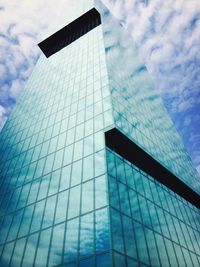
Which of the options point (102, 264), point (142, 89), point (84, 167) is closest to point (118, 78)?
point (142, 89)

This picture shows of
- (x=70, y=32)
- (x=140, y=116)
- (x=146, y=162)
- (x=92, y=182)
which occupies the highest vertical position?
(x=70, y=32)

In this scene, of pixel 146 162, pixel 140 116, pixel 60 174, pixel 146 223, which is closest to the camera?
pixel 146 223

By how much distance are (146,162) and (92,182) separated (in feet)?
38.0

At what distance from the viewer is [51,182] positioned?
23438 millimetres

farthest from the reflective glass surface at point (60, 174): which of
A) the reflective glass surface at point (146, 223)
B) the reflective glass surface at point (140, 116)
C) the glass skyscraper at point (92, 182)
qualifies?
the reflective glass surface at point (140, 116)

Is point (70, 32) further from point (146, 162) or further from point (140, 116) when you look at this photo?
point (146, 162)

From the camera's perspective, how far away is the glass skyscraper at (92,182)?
57.2ft

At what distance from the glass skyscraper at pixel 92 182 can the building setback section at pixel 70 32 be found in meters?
21.3

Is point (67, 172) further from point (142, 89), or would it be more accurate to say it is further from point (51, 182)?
point (142, 89)

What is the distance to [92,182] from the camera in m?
19.9

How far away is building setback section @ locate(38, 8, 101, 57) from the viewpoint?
61.6 m

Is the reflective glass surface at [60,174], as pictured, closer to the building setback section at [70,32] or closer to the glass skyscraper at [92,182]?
the glass skyscraper at [92,182]

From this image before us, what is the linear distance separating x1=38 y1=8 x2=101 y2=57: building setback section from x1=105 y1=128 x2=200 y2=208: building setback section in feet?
136

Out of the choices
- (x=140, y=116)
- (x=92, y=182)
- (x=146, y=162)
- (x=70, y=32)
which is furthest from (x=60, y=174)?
(x=70, y=32)
